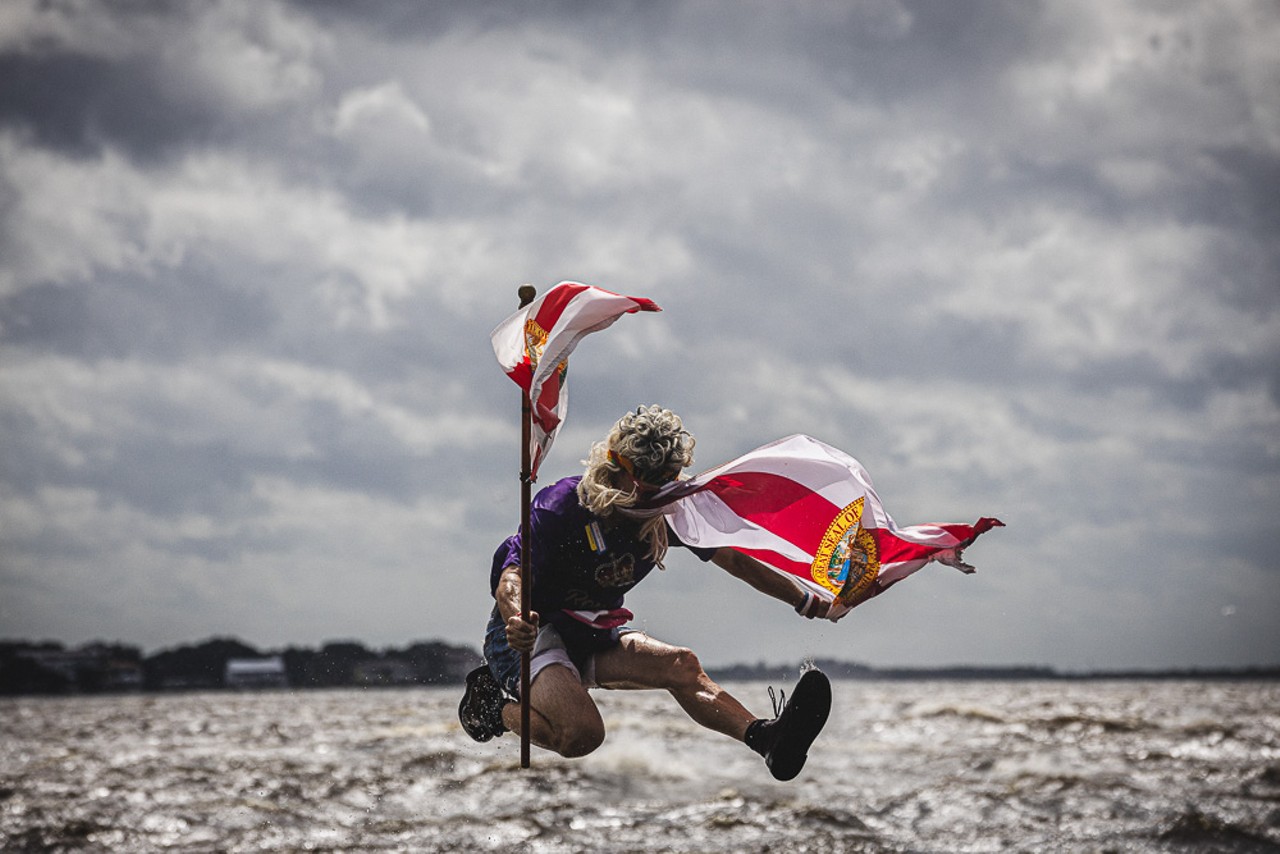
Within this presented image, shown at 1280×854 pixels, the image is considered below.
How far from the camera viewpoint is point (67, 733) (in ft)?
185

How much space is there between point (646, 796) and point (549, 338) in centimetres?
2207

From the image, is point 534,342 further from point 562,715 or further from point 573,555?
point 562,715

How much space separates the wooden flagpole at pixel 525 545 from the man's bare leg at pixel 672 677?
0.60 metres

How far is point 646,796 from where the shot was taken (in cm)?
2788

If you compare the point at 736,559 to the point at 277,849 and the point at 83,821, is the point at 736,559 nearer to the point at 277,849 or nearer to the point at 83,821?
the point at 277,849

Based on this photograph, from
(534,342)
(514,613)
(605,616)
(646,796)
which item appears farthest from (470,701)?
(646,796)

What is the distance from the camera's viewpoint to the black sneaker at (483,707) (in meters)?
8.16

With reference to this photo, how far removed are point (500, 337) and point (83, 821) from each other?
18.0 m

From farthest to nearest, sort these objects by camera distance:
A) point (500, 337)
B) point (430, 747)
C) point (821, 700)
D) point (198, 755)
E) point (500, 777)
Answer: point (430, 747), point (198, 755), point (500, 777), point (500, 337), point (821, 700)

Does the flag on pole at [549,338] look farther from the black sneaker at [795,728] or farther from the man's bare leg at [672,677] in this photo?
the black sneaker at [795,728]

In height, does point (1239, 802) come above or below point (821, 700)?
below

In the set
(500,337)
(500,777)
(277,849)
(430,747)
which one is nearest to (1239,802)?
(500,777)

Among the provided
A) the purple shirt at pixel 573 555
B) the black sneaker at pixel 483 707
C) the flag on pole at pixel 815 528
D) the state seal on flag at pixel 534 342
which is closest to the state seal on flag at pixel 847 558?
the flag on pole at pixel 815 528

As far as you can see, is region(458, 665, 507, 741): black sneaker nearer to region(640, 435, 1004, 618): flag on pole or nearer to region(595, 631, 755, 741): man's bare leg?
region(595, 631, 755, 741): man's bare leg
